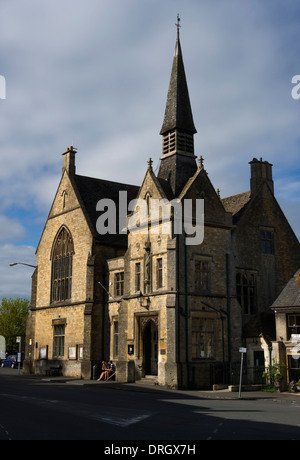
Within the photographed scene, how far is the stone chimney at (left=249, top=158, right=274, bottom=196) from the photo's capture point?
3742cm

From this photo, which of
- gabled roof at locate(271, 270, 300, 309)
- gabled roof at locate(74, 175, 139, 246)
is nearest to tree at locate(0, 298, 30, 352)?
gabled roof at locate(74, 175, 139, 246)

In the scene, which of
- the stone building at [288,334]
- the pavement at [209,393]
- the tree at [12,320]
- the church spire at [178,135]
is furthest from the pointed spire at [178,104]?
the tree at [12,320]

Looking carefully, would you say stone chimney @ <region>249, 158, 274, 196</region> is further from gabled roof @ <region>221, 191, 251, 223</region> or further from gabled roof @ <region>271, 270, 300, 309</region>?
gabled roof @ <region>271, 270, 300, 309</region>

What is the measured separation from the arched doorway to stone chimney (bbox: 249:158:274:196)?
39.0 feet

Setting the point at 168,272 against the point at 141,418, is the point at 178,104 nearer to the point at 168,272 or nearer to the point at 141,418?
the point at 168,272

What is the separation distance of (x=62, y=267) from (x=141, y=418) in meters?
27.3

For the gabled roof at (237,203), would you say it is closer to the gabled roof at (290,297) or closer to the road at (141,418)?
the gabled roof at (290,297)

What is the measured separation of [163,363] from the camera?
29500 millimetres

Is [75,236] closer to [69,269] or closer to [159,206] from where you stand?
[69,269]

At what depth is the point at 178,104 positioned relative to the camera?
36.6 meters

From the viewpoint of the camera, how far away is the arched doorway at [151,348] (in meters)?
32.4

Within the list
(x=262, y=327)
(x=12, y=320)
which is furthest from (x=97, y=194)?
(x=12, y=320)
